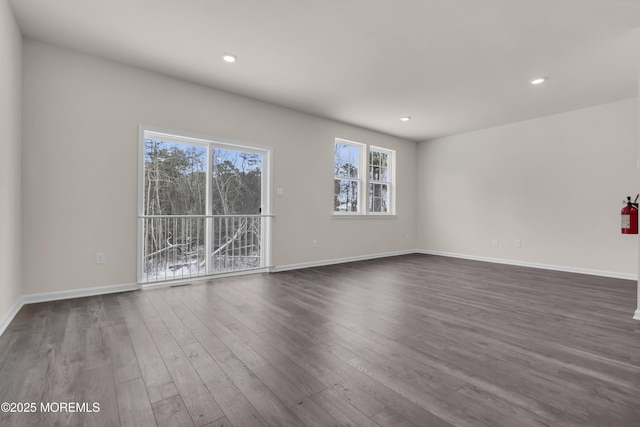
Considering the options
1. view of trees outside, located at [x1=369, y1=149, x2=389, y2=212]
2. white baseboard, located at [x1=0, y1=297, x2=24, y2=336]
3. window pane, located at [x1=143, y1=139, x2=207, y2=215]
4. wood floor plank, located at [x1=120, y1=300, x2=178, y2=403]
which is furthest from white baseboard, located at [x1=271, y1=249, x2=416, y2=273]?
white baseboard, located at [x1=0, y1=297, x2=24, y2=336]

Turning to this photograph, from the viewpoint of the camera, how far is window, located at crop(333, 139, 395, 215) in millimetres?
5793

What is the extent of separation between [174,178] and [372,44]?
2915mm

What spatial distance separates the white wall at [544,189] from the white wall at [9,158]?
6.85 meters

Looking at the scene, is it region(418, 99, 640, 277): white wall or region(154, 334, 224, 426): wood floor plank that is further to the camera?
region(418, 99, 640, 277): white wall

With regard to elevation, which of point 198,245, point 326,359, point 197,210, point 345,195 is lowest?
point 326,359

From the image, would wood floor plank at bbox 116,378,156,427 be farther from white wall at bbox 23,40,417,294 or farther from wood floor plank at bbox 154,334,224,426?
white wall at bbox 23,40,417,294

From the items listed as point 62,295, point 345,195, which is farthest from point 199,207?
point 345,195

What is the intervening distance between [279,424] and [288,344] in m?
0.81

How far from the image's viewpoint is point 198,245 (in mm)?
4070

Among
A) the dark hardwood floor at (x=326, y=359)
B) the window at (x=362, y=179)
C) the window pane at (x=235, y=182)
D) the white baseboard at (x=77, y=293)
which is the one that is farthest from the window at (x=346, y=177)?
the white baseboard at (x=77, y=293)

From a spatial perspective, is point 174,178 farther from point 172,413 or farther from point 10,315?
point 172,413

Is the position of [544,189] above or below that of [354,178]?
below

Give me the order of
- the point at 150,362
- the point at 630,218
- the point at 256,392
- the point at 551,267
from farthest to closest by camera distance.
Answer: the point at 551,267, the point at 630,218, the point at 150,362, the point at 256,392

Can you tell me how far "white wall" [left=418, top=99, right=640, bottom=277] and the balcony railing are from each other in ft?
14.0
